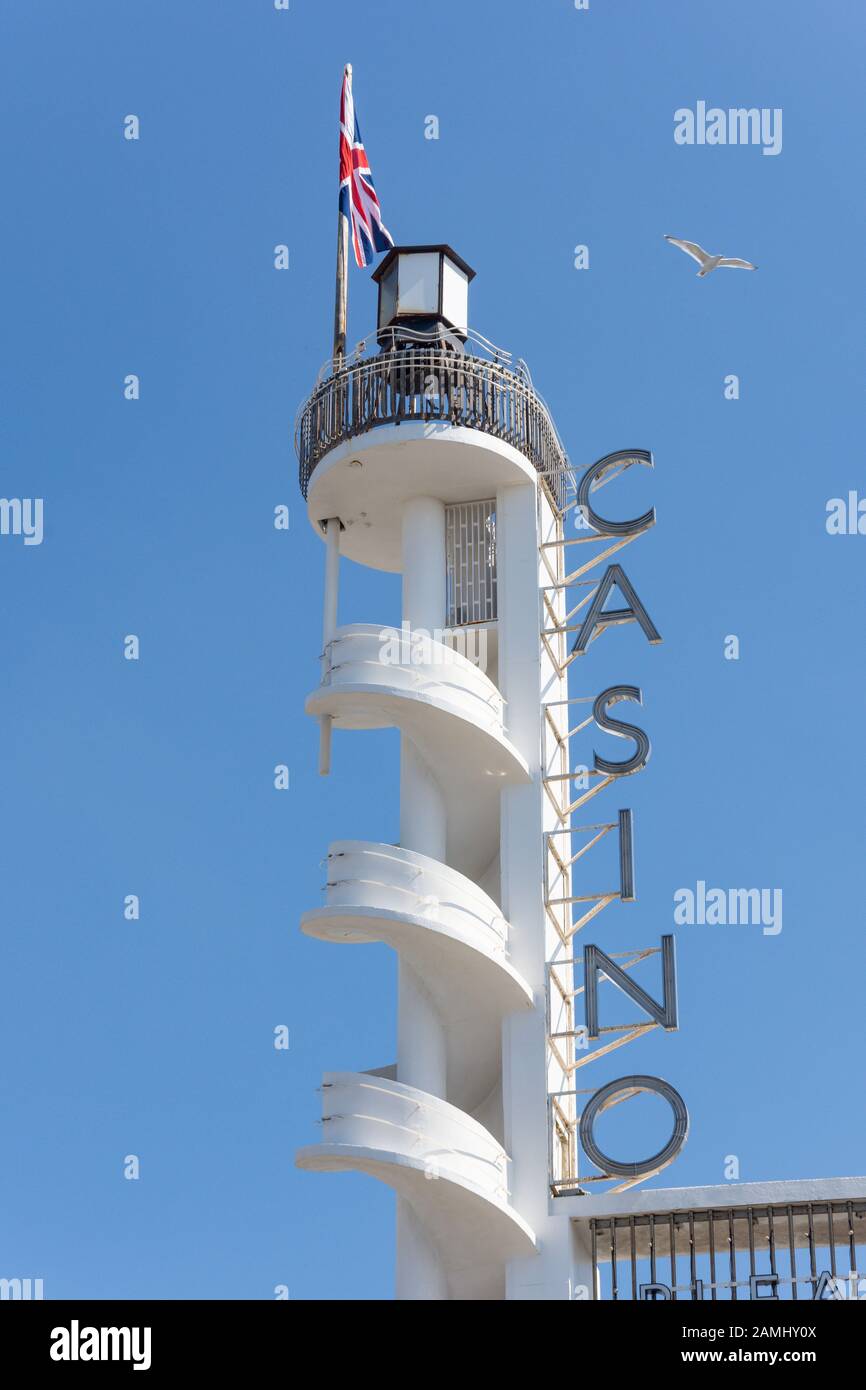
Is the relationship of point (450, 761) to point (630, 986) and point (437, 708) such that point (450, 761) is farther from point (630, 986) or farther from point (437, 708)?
point (630, 986)

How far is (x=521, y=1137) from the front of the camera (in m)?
50.7

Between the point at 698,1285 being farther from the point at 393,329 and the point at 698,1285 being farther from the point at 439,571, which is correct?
the point at 393,329

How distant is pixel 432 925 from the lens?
50375 mm

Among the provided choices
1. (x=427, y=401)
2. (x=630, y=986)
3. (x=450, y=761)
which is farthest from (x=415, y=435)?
(x=630, y=986)

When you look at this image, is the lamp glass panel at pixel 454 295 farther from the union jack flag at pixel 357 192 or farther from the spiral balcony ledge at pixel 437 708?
the spiral balcony ledge at pixel 437 708

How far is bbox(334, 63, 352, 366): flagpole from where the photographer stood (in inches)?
2325

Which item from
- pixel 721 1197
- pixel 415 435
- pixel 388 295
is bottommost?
pixel 721 1197

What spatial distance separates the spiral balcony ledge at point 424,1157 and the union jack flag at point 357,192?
20288mm

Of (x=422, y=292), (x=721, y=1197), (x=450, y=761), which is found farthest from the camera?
(x=422, y=292)

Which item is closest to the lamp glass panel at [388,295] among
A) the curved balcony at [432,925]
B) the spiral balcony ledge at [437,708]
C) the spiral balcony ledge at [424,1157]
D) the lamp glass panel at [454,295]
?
the lamp glass panel at [454,295]

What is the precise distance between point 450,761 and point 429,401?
304 inches

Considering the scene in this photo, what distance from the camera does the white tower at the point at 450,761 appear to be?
49344 mm
